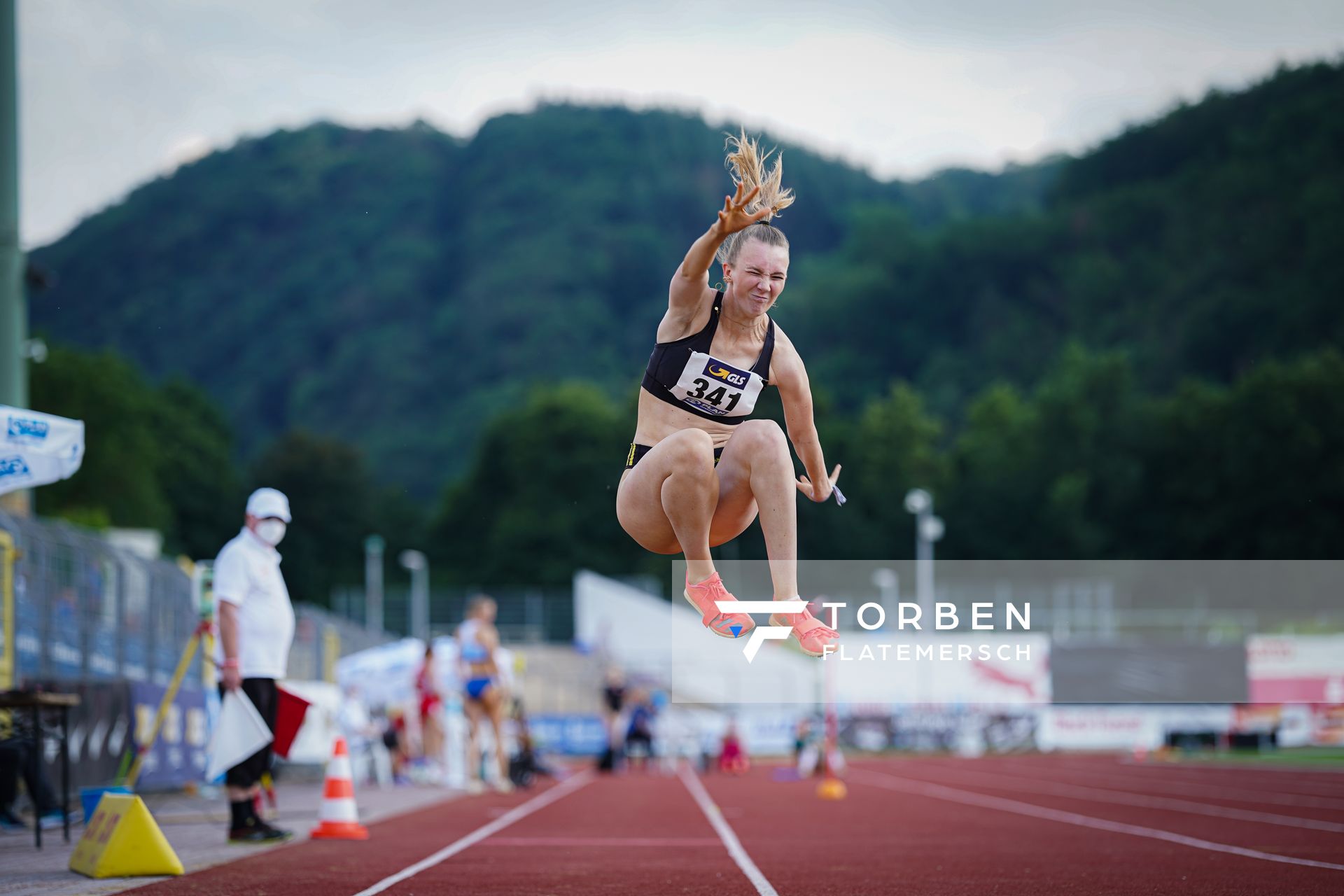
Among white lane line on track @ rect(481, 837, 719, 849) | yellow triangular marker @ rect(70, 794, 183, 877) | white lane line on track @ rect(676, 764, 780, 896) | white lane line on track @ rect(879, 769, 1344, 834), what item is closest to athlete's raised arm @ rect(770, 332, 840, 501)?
white lane line on track @ rect(676, 764, 780, 896)

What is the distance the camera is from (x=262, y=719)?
33.0 feet

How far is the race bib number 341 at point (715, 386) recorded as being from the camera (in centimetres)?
674

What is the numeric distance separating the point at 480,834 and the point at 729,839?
1910 millimetres

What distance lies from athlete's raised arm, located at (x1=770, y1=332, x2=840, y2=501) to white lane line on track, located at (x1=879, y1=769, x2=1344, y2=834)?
7.09 meters

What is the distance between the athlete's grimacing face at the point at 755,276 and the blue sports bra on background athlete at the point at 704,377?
130mm

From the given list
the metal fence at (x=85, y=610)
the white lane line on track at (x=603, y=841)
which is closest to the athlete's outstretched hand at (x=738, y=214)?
the white lane line on track at (x=603, y=841)

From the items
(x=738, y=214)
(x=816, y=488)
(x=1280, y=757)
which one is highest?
(x=738, y=214)

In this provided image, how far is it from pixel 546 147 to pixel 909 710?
3993 inches

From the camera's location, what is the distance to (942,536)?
2783 inches

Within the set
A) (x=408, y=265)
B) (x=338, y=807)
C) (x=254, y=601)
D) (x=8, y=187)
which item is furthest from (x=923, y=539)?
(x=408, y=265)

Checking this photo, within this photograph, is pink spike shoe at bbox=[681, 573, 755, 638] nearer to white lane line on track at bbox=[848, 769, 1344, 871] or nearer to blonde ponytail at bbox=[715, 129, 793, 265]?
blonde ponytail at bbox=[715, 129, 793, 265]

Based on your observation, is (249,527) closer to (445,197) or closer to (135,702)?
(135,702)

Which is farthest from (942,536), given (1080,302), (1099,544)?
(1080,302)

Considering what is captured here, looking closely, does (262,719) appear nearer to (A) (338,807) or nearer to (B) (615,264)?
(A) (338,807)
